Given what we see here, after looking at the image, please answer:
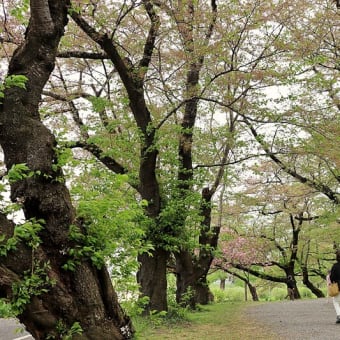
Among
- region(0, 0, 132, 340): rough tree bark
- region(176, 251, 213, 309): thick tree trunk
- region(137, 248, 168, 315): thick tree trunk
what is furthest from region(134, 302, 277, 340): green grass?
region(0, 0, 132, 340): rough tree bark

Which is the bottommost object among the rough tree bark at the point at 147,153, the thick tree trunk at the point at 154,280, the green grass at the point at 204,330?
the green grass at the point at 204,330

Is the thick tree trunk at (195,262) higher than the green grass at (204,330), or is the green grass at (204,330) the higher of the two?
the thick tree trunk at (195,262)


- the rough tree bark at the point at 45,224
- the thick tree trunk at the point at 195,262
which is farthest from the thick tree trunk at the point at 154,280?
the rough tree bark at the point at 45,224

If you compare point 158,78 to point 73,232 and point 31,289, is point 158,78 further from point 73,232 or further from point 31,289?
point 31,289

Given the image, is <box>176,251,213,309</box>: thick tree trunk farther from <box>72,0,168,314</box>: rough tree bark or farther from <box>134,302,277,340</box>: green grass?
<box>72,0,168,314</box>: rough tree bark

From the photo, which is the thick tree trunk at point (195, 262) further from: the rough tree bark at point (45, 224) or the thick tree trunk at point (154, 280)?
the rough tree bark at point (45, 224)

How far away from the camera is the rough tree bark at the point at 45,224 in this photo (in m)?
4.21

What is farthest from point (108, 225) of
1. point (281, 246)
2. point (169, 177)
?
point (281, 246)

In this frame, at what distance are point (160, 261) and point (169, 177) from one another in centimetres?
241

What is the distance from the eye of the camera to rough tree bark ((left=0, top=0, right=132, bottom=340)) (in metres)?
4.21

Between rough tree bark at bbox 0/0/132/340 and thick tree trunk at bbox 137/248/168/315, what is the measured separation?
20.6 feet

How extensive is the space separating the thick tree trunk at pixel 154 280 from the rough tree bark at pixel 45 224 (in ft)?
20.6

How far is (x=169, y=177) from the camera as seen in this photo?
12.2 m

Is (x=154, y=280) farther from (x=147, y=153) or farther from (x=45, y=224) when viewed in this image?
(x=45, y=224)
